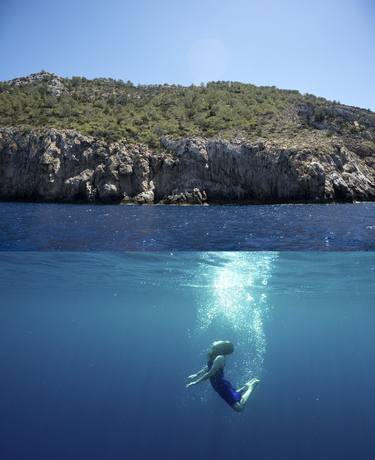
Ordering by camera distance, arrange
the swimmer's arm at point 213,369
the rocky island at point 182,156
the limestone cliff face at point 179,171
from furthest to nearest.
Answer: the rocky island at point 182,156 → the limestone cliff face at point 179,171 → the swimmer's arm at point 213,369

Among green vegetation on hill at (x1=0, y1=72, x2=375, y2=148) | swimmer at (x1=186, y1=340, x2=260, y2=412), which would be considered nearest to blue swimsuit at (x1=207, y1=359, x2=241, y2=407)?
swimmer at (x1=186, y1=340, x2=260, y2=412)

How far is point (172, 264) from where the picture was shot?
26469 millimetres

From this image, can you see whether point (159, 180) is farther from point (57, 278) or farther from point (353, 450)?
point (353, 450)

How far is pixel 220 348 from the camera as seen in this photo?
14367 millimetres

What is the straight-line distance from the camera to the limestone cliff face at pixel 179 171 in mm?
52094

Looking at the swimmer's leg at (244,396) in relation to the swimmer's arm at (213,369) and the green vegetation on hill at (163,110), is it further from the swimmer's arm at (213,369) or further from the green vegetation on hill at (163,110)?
the green vegetation on hill at (163,110)

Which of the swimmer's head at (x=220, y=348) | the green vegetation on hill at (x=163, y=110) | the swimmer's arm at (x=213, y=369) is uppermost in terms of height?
the green vegetation on hill at (x=163, y=110)

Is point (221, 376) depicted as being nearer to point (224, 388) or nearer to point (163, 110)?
point (224, 388)

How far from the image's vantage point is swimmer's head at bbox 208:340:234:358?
14281 mm

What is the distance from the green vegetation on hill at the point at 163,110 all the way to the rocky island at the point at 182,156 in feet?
0.99

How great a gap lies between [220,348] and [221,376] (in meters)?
1.30

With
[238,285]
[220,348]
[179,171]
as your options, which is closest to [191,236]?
[220,348]

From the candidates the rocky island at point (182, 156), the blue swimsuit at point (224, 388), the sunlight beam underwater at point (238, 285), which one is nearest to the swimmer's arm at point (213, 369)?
the blue swimsuit at point (224, 388)

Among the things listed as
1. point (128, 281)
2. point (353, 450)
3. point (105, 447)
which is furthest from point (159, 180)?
point (353, 450)
